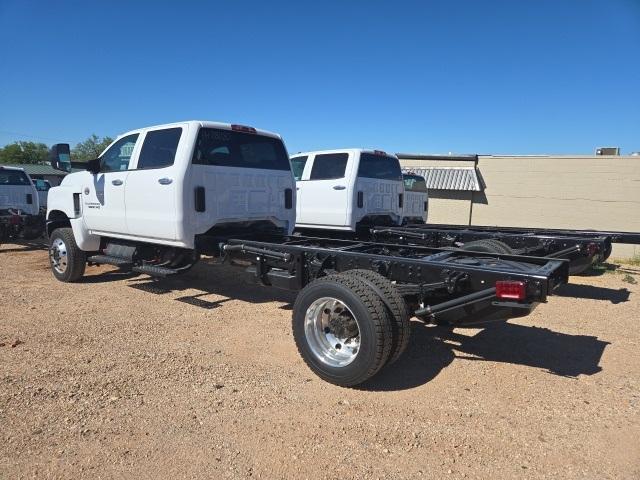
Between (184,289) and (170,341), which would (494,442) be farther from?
(184,289)

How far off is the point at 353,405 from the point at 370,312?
70cm

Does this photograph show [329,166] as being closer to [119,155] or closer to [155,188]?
[119,155]

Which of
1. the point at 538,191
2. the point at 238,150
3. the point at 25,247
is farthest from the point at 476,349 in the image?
the point at 25,247

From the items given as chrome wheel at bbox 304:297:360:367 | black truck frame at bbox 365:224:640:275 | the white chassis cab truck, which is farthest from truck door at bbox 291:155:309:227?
chrome wheel at bbox 304:297:360:367

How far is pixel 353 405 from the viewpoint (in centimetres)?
365

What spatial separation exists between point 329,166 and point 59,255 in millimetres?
4819

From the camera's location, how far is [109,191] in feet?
22.2

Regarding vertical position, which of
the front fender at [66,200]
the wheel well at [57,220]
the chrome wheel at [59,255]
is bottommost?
the chrome wheel at [59,255]

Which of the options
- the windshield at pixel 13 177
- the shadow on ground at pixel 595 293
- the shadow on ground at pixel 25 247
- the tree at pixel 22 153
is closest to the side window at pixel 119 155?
the shadow on ground at pixel 595 293

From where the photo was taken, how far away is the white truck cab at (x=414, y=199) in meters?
11.2

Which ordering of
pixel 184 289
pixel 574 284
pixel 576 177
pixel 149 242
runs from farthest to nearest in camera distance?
pixel 576 177 < pixel 574 284 < pixel 184 289 < pixel 149 242

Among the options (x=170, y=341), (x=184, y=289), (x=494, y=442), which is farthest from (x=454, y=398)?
(x=184, y=289)

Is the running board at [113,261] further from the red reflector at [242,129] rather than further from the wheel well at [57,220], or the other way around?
the red reflector at [242,129]

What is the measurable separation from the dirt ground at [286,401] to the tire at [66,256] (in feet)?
4.76
